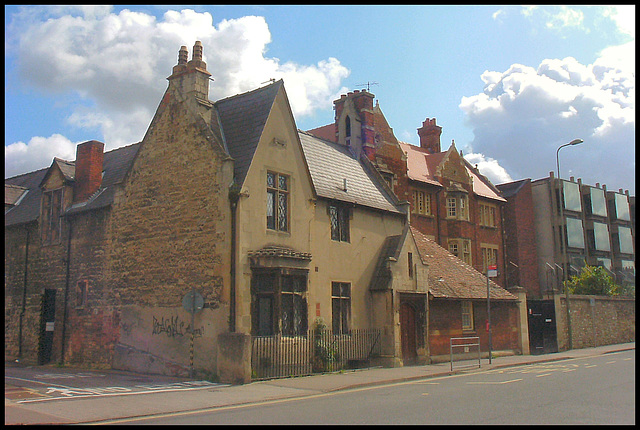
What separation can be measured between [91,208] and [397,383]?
13.8 m

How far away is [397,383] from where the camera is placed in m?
17.6

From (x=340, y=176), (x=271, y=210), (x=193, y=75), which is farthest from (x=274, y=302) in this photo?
(x=193, y=75)

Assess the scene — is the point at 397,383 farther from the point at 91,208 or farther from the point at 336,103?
the point at 336,103

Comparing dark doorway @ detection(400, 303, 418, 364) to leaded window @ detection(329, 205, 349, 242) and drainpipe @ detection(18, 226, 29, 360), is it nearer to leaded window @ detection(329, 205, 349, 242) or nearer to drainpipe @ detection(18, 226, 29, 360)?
leaded window @ detection(329, 205, 349, 242)

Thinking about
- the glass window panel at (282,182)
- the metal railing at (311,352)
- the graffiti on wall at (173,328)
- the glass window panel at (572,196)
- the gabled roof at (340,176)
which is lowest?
the metal railing at (311,352)

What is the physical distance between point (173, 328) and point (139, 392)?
15.4 feet

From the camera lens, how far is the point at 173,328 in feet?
63.7

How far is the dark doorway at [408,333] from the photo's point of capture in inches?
A: 929

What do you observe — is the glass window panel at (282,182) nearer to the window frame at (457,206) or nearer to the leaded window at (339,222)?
the leaded window at (339,222)

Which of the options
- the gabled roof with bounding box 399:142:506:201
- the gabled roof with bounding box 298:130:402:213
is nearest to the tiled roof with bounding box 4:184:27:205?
the gabled roof with bounding box 298:130:402:213

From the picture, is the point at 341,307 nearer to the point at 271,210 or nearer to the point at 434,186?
the point at 271,210

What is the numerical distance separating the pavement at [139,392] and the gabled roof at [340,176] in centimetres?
673

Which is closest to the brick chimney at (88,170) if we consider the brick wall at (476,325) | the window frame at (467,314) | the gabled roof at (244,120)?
the gabled roof at (244,120)

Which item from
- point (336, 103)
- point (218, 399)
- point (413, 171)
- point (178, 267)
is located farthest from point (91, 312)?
point (413, 171)
